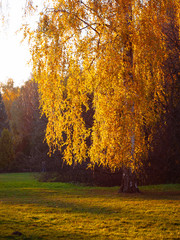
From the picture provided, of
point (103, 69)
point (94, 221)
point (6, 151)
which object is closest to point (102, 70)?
point (103, 69)

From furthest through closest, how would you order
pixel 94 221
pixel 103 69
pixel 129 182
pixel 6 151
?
1. pixel 6 151
2. pixel 129 182
3. pixel 103 69
4. pixel 94 221

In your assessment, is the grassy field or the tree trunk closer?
the grassy field

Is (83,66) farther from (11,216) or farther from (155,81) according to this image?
(11,216)

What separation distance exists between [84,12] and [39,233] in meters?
6.79

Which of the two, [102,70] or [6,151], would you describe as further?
[6,151]

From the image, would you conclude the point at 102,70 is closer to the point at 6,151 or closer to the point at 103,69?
the point at 103,69

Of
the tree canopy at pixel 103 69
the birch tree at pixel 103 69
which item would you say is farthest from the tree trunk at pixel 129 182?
the tree canopy at pixel 103 69

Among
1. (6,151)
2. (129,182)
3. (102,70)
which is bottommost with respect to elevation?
(129,182)

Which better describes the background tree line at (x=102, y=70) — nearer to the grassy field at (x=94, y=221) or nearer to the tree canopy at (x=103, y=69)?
the tree canopy at (x=103, y=69)

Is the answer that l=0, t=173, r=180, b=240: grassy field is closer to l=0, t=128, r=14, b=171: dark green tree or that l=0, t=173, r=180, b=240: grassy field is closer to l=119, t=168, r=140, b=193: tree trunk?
l=119, t=168, r=140, b=193: tree trunk

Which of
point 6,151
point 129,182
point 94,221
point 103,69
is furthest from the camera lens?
point 6,151

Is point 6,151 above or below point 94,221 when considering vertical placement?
above

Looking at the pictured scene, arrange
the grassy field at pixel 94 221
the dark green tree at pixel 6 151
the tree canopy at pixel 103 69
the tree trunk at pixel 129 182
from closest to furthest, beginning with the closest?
the grassy field at pixel 94 221, the tree canopy at pixel 103 69, the tree trunk at pixel 129 182, the dark green tree at pixel 6 151

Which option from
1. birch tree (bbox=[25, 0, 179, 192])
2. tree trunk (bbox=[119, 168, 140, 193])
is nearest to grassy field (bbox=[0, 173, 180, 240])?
birch tree (bbox=[25, 0, 179, 192])
